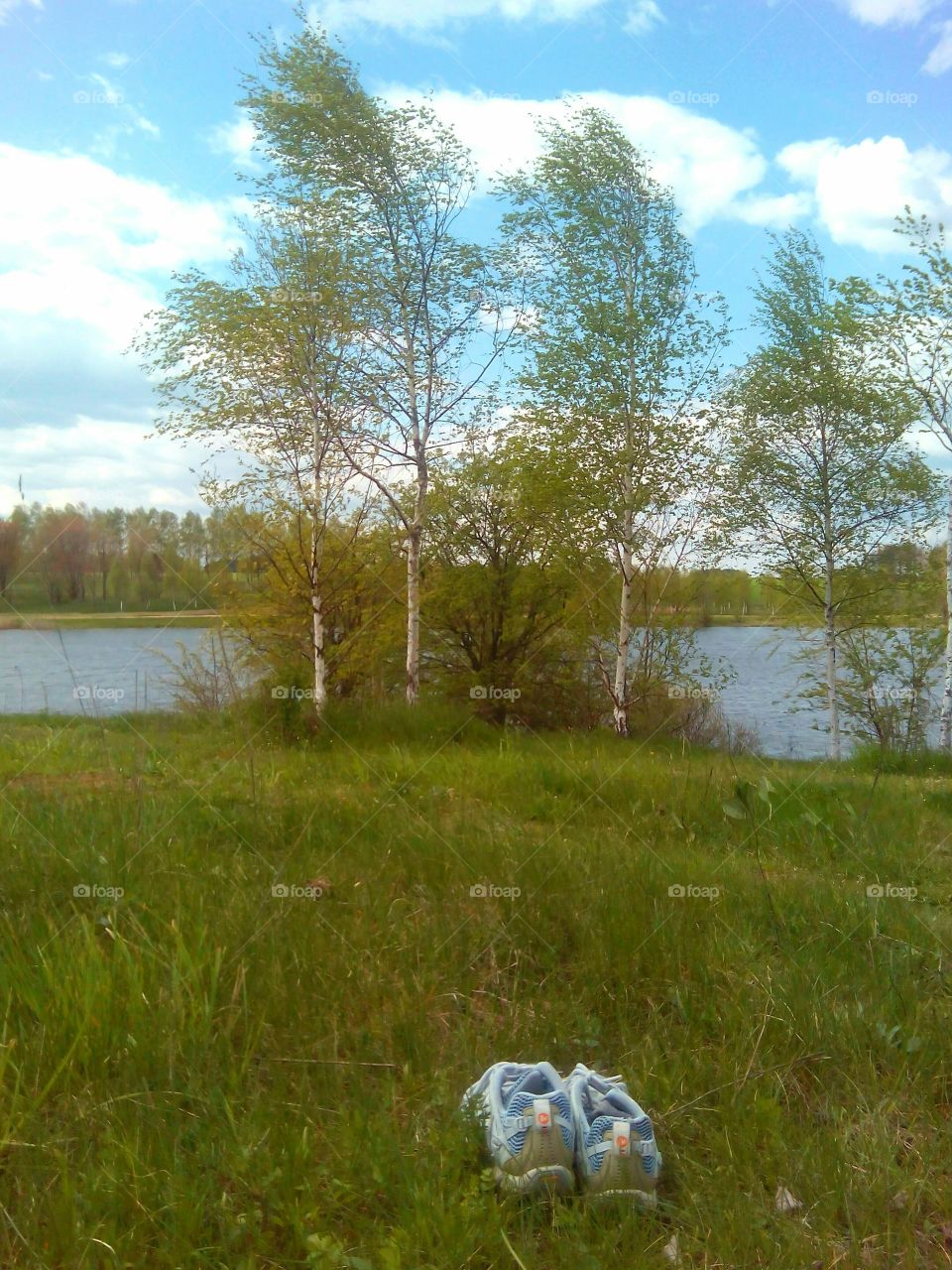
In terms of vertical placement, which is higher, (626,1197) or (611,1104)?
(611,1104)

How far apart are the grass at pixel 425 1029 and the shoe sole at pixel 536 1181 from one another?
0.05m

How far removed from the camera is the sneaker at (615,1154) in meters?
2.40

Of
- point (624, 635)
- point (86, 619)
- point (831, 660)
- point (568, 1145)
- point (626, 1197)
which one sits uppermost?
point (86, 619)

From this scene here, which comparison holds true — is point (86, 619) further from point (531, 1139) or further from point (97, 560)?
point (531, 1139)

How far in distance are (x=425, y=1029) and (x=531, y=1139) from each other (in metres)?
0.79

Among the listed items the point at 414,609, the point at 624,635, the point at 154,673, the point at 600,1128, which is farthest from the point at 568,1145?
the point at 624,635

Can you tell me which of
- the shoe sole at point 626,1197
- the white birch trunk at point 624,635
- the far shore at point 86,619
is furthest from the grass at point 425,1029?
the white birch trunk at point 624,635

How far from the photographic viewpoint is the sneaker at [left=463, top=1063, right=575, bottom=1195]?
→ 238 centimetres

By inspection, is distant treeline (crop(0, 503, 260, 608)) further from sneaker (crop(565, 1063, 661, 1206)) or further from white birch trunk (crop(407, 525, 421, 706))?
sneaker (crop(565, 1063, 661, 1206))

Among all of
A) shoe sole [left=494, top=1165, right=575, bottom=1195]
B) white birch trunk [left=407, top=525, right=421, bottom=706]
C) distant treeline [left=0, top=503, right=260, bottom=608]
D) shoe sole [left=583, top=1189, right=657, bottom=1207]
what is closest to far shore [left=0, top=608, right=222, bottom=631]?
distant treeline [left=0, top=503, right=260, bottom=608]

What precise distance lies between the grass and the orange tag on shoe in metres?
0.19

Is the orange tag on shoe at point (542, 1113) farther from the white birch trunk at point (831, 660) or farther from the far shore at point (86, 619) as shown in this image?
the white birch trunk at point (831, 660)

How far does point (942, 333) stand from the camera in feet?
56.0

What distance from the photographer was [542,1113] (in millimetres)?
2402
